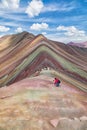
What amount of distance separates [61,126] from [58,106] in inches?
228

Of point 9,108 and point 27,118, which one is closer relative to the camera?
point 27,118

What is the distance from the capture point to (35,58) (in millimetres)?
83062

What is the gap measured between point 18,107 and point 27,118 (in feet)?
10.8

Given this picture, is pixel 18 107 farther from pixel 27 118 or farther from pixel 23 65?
pixel 23 65

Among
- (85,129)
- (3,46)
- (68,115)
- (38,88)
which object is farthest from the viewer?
(3,46)

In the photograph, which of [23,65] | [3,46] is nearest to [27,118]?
[23,65]

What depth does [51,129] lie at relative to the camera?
31656 millimetres

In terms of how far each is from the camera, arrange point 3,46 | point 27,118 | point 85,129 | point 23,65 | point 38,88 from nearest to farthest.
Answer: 1. point 85,129
2. point 27,118
3. point 38,88
4. point 23,65
5. point 3,46

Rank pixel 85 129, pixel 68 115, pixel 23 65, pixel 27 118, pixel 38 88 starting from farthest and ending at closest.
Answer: pixel 23 65, pixel 38 88, pixel 68 115, pixel 27 118, pixel 85 129

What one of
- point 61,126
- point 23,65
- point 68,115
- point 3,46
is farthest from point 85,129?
point 3,46

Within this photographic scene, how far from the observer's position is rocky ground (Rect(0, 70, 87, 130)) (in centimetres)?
3206

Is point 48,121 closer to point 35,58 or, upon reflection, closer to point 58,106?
point 58,106

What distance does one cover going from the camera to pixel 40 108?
36.4 meters

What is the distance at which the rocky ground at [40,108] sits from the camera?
105 ft
